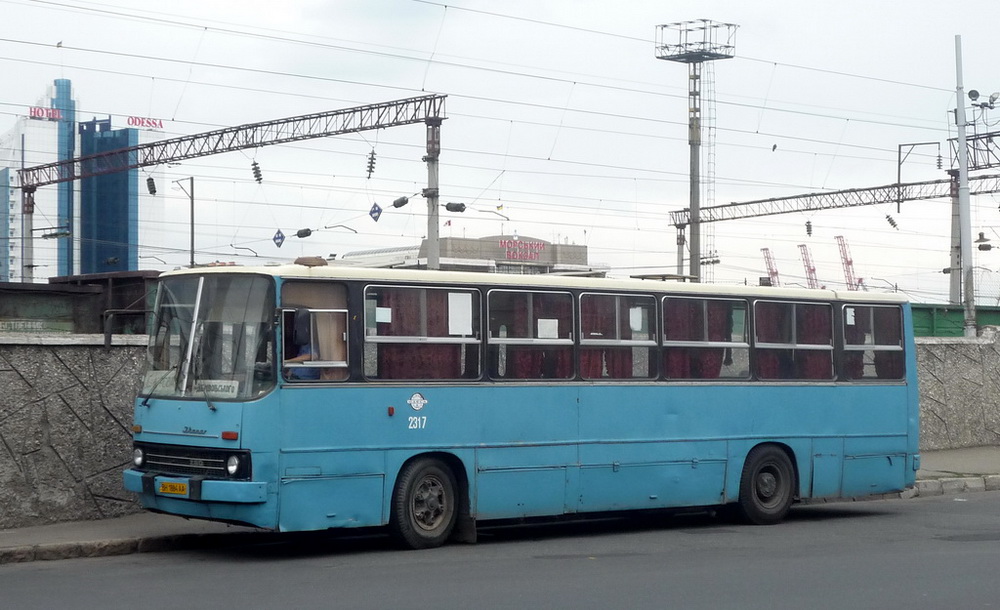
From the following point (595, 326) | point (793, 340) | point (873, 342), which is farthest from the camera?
point (873, 342)

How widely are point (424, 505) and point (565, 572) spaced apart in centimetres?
223

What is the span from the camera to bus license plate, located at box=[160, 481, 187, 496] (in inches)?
472

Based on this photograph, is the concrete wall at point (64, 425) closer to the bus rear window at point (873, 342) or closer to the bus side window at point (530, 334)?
the bus side window at point (530, 334)

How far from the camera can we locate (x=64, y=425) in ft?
45.5

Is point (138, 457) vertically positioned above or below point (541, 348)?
below

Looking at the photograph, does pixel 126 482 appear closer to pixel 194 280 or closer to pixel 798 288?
pixel 194 280

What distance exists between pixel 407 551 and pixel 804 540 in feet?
15.2

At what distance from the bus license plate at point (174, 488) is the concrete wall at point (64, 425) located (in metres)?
2.21

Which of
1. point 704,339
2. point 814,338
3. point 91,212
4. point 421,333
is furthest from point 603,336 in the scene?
point 91,212

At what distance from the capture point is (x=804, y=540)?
14.2 meters

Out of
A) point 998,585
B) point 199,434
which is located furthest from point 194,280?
point 998,585

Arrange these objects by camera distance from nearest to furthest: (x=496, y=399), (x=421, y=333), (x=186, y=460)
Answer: (x=186, y=460)
(x=421, y=333)
(x=496, y=399)

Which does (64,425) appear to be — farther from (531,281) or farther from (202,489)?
(531,281)

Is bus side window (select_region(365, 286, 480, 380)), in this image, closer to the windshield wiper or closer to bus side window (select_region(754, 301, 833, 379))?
the windshield wiper
